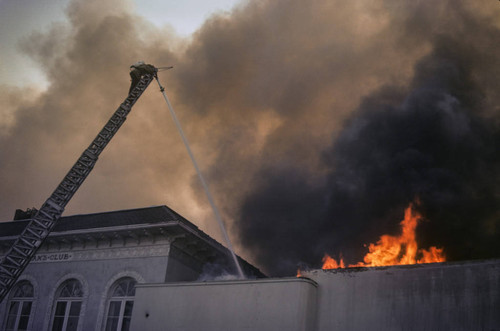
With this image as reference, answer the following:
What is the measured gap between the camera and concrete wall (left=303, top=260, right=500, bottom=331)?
1359 cm

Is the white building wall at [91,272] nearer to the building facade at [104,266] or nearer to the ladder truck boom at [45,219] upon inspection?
the building facade at [104,266]

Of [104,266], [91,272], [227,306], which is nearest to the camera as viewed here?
[227,306]

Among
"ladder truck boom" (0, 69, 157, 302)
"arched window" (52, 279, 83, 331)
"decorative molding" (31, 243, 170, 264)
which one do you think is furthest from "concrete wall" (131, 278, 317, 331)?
"arched window" (52, 279, 83, 331)

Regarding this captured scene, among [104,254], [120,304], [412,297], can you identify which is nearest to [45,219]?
[104,254]

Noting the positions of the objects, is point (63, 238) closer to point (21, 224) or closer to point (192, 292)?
point (21, 224)

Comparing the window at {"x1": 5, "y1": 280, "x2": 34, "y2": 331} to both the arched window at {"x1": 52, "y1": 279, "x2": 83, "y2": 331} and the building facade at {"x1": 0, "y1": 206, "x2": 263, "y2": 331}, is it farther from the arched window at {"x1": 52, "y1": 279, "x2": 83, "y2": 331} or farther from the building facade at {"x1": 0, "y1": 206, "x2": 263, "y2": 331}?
the arched window at {"x1": 52, "y1": 279, "x2": 83, "y2": 331}

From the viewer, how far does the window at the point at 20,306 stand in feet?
73.0

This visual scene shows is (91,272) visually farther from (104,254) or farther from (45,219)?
(45,219)

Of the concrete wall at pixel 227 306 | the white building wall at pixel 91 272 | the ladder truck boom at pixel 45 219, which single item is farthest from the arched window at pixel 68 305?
the concrete wall at pixel 227 306

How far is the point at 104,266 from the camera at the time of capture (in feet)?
70.5

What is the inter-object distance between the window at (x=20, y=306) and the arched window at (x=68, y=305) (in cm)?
151

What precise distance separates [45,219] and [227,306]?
23.9 ft

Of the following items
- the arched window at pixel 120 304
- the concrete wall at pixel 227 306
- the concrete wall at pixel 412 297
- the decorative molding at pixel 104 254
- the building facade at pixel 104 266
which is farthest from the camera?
the decorative molding at pixel 104 254

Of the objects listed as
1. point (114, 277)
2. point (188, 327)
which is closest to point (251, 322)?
point (188, 327)
